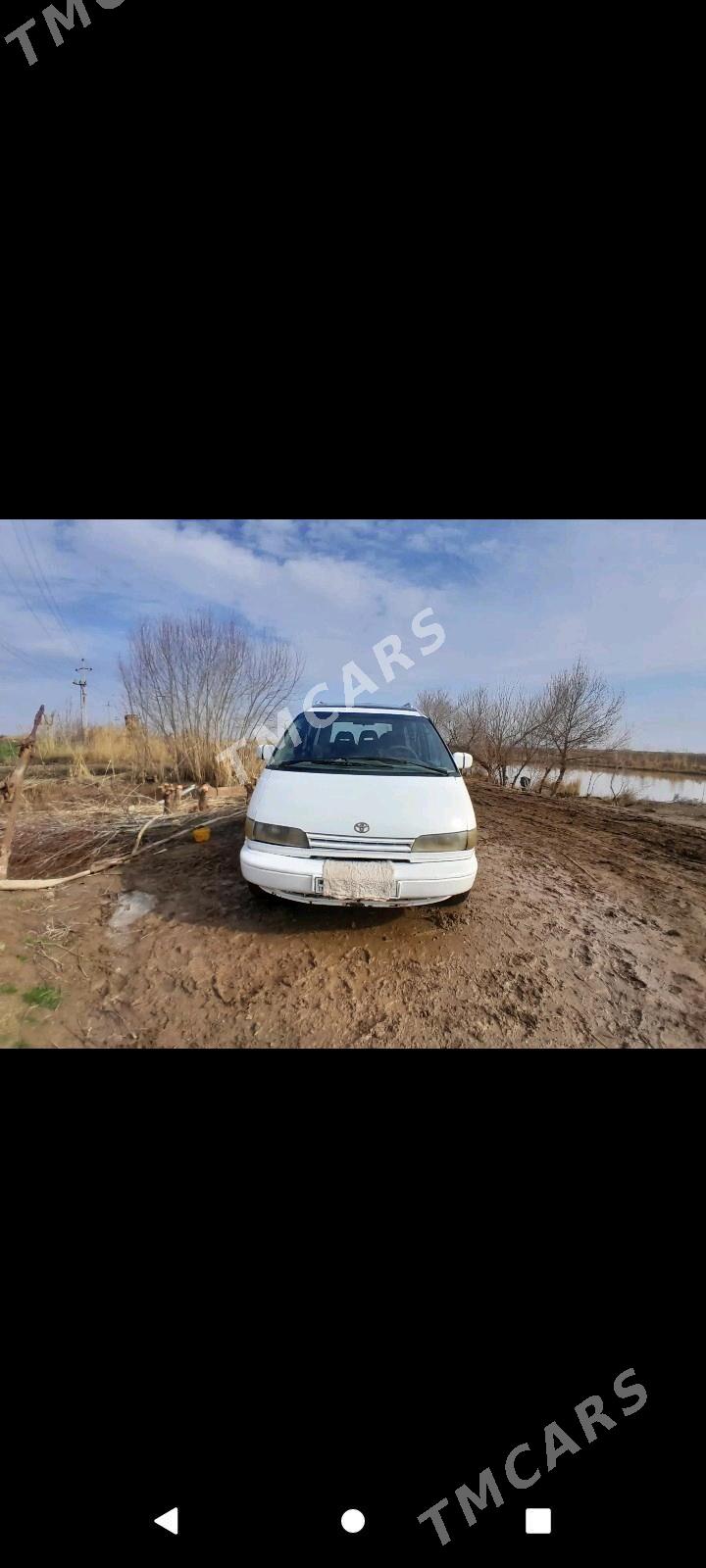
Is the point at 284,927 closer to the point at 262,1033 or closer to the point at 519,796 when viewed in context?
the point at 262,1033

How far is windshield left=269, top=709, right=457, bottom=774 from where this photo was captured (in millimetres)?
2786

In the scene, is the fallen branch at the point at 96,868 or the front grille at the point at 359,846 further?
the fallen branch at the point at 96,868

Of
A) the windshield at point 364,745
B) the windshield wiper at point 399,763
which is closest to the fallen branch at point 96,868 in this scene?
the windshield at point 364,745

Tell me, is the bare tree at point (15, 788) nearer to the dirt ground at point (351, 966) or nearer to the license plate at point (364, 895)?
the dirt ground at point (351, 966)

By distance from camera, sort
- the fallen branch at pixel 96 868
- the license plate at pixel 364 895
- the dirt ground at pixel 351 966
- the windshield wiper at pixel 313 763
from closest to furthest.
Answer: the dirt ground at pixel 351 966, the license plate at pixel 364 895, the windshield wiper at pixel 313 763, the fallen branch at pixel 96 868

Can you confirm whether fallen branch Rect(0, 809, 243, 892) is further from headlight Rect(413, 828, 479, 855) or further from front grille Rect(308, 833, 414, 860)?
headlight Rect(413, 828, 479, 855)

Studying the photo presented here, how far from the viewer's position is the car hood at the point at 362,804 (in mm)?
2285

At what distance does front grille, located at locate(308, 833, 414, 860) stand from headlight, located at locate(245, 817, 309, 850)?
1.9 inches

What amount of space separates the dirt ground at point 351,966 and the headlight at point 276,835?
0.65 metres

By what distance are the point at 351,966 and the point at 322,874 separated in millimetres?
557

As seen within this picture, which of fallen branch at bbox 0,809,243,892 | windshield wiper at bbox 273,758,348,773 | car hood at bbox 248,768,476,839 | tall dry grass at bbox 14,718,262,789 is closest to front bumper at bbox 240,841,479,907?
car hood at bbox 248,768,476,839

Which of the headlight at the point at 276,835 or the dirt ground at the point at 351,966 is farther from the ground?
the headlight at the point at 276,835

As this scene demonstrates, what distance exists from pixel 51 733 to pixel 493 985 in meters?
10.4
